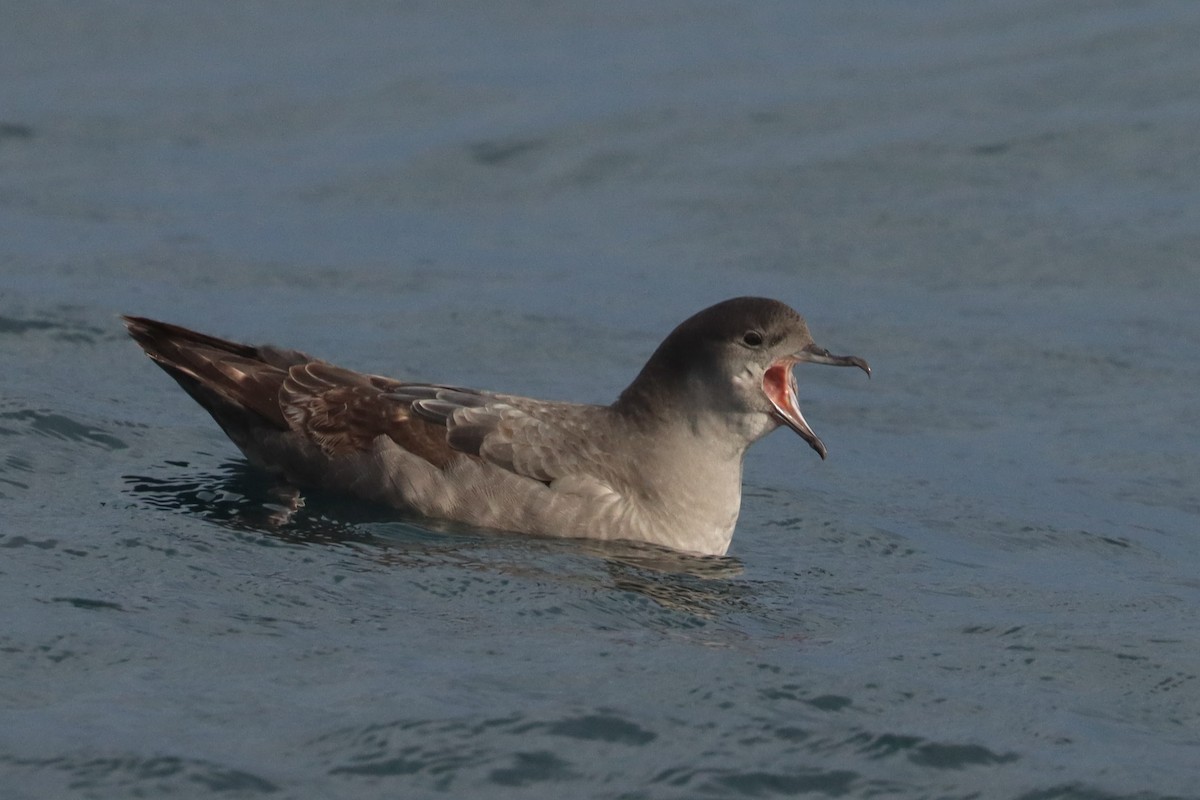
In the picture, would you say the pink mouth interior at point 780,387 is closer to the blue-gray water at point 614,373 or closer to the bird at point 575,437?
the bird at point 575,437

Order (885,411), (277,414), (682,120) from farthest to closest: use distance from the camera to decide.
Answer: (682,120)
(885,411)
(277,414)

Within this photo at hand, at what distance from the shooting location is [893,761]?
7.19 m

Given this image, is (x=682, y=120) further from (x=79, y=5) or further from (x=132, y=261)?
(x=79, y=5)

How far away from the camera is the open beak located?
9844mm

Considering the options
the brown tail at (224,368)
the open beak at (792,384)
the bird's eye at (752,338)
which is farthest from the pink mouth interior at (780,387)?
the brown tail at (224,368)

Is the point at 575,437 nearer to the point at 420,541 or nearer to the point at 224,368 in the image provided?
the point at 420,541

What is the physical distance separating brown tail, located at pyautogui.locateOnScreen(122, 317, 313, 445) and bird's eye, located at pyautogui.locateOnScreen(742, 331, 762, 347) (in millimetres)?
2381

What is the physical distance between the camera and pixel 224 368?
10.5 meters

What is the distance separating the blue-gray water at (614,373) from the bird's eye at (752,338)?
3.63 ft

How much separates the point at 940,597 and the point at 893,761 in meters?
2.55

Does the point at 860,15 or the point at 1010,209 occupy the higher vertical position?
the point at 860,15

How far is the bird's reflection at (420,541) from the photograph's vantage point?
29.9 ft

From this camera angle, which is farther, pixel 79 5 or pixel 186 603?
pixel 79 5

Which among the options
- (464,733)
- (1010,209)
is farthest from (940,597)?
(1010,209)
